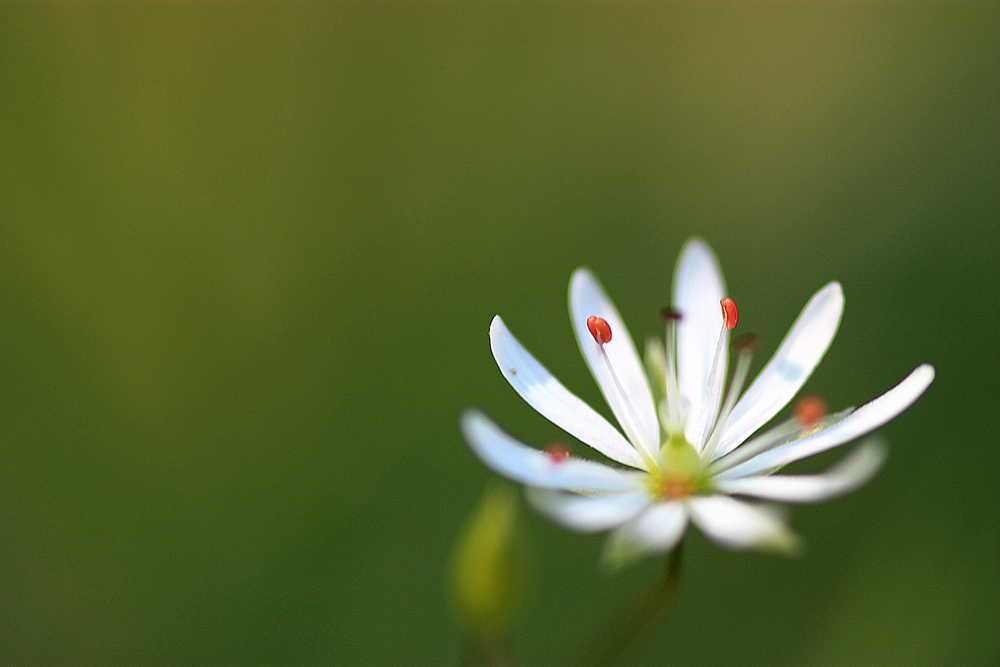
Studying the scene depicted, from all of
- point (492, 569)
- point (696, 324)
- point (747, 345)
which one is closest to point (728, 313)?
point (747, 345)

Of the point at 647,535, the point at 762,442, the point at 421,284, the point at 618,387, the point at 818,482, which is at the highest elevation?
the point at 421,284

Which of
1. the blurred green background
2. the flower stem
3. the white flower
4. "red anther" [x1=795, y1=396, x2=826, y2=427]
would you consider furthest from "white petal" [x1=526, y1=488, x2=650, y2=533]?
the blurred green background

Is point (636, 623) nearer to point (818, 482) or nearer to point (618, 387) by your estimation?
point (818, 482)

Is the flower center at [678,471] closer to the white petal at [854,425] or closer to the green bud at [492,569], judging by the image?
the white petal at [854,425]

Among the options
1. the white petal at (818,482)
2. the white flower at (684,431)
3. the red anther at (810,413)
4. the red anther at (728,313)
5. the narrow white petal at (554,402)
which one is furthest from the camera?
the red anther at (728,313)

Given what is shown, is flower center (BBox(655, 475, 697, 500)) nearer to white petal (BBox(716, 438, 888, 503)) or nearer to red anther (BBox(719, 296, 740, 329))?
white petal (BBox(716, 438, 888, 503))

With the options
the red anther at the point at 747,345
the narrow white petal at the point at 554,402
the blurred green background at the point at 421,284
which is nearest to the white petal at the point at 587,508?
the narrow white petal at the point at 554,402
